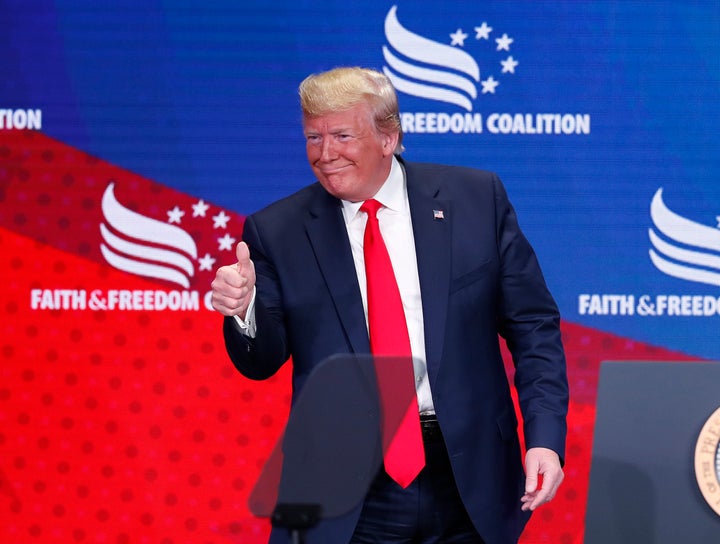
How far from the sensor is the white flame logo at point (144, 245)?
367 centimetres

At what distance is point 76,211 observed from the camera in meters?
3.71

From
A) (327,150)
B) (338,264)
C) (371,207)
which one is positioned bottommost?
(338,264)

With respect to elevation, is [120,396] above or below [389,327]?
below

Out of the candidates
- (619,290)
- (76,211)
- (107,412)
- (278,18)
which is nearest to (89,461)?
(107,412)

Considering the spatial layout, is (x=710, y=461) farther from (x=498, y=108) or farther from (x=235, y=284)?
(x=498, y=108)

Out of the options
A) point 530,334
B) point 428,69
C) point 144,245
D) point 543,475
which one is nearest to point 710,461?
point 543,475

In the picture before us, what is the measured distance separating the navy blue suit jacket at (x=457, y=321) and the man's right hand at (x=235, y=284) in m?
0.23

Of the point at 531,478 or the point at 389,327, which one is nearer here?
the point at 531,478

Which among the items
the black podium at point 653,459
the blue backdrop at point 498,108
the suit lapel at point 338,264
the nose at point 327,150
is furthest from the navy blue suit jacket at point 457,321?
the blue backdrop at point 498,108

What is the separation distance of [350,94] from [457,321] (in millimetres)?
578

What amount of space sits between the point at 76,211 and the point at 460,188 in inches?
68.2

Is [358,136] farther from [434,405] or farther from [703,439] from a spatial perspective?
[703,439]

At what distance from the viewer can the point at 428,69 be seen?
142 inches

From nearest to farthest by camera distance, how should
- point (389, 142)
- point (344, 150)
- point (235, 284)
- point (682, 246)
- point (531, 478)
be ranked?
point (235, 284), point (531, 478), point (344, 150), point (389, 142), point (682, 246)
